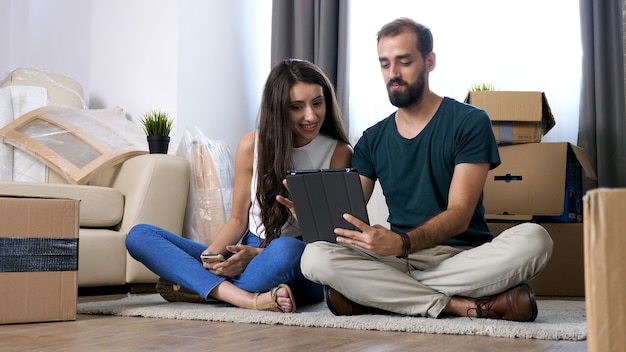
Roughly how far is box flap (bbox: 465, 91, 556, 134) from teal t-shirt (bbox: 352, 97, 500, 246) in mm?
841

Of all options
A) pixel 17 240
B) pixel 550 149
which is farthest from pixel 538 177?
pixel 17 240

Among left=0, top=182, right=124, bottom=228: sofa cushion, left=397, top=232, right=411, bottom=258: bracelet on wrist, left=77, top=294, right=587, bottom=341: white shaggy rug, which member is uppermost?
left=0, top=182, right=124, bottom=228: sofa cushion

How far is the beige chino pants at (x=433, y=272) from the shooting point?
67.6 inches

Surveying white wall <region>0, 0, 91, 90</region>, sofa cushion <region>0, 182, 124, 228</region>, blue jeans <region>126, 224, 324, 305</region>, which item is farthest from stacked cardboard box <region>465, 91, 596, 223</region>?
white wall <region>0, 0, 91, 90</region>

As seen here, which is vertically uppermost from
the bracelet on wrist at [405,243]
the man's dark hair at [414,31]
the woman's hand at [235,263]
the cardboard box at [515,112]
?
the man's dark hair at [414,31]

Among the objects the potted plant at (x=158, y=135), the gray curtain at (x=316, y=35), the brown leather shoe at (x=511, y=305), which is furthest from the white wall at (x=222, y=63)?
the brown leather shoe at (x=511, y=305)

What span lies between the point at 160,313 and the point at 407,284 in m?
0.62

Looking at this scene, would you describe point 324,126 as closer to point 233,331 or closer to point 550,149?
point 233,331

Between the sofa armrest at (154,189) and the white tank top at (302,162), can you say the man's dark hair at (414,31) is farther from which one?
the sofa armrest at (154,189)

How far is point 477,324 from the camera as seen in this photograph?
1.59 metres

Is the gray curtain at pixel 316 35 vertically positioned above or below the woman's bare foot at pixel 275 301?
above

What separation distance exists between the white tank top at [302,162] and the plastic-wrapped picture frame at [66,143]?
2.76 ft

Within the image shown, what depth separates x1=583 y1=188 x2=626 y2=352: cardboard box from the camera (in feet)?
1.93

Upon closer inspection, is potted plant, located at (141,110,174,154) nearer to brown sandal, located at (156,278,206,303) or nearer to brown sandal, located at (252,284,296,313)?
brown sandal, located at (156,278,206,303)
